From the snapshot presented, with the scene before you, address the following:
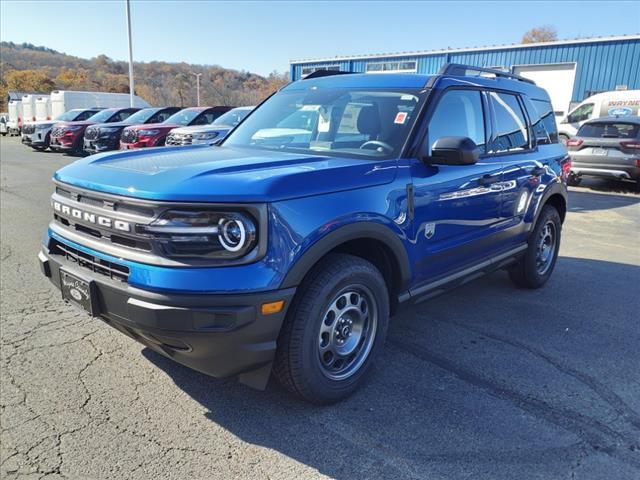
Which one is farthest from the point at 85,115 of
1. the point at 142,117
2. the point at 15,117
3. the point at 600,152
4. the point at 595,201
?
the point at 595,201

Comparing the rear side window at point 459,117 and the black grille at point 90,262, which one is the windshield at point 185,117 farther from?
the black grille at point 90,262

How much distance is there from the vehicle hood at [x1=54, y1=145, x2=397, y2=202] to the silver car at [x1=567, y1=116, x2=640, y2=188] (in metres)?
10.7

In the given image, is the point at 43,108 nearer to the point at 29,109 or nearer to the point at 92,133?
the point at 29,109

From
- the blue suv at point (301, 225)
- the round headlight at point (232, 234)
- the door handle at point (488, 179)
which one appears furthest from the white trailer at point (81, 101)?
the round headlight at point (232, 234)

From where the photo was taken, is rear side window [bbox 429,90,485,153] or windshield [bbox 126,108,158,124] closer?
rear side window [bbox 429,90,485,153]

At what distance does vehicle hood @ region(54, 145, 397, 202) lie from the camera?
2.34 metres

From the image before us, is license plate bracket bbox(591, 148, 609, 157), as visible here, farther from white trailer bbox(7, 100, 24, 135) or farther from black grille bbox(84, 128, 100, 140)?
white trailer bbox(7, 100, 24, 135)

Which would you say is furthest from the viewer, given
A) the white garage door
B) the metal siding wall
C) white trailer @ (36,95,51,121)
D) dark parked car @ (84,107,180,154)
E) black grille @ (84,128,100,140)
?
A: white trailer @ (36,95,51,121)

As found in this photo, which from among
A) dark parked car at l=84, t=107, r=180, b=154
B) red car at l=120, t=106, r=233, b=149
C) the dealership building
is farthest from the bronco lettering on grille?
the dealership building

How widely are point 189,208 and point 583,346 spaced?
3.21 meters

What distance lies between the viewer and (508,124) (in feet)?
14.4

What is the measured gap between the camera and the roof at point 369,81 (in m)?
3.61

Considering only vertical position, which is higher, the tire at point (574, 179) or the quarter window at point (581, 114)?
the quarter window at point (581, 114)

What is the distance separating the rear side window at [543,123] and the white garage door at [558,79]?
64.7 feet
